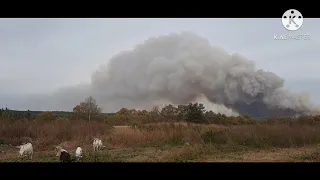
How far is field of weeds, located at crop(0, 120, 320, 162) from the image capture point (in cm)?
1033

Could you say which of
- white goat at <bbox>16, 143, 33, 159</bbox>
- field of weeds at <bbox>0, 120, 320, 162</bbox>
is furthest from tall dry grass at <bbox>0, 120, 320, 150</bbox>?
white goat at <bbox>16, 143, 33, 159</bbox>

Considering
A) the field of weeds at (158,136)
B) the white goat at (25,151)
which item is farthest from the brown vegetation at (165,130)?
the white goat at (25,151)

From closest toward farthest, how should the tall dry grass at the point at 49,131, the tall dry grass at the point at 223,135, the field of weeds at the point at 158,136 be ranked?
the field of weeds at the point at 158,136 → the tall dry grass at the point at 223,135 → the tall dry grass at the point at 49,131

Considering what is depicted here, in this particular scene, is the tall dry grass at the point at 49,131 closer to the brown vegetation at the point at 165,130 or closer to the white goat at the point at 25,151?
the brown vegetation at the point at 165,130

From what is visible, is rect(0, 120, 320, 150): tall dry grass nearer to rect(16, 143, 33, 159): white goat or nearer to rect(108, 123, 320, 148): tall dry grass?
rect(108, 123, 320, 148): tall dry grass

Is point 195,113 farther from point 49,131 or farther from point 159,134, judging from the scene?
point 49,131

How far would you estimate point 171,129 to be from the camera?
12.3 metres

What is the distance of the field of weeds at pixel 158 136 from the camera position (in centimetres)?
1033

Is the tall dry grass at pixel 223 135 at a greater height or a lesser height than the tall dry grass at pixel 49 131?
lesser

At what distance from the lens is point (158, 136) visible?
11875 mm

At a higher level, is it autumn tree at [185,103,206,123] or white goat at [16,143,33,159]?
autumn tree at [185,103,206,123]

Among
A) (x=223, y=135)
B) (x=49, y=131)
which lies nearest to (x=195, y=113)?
(x=223, y=135)
